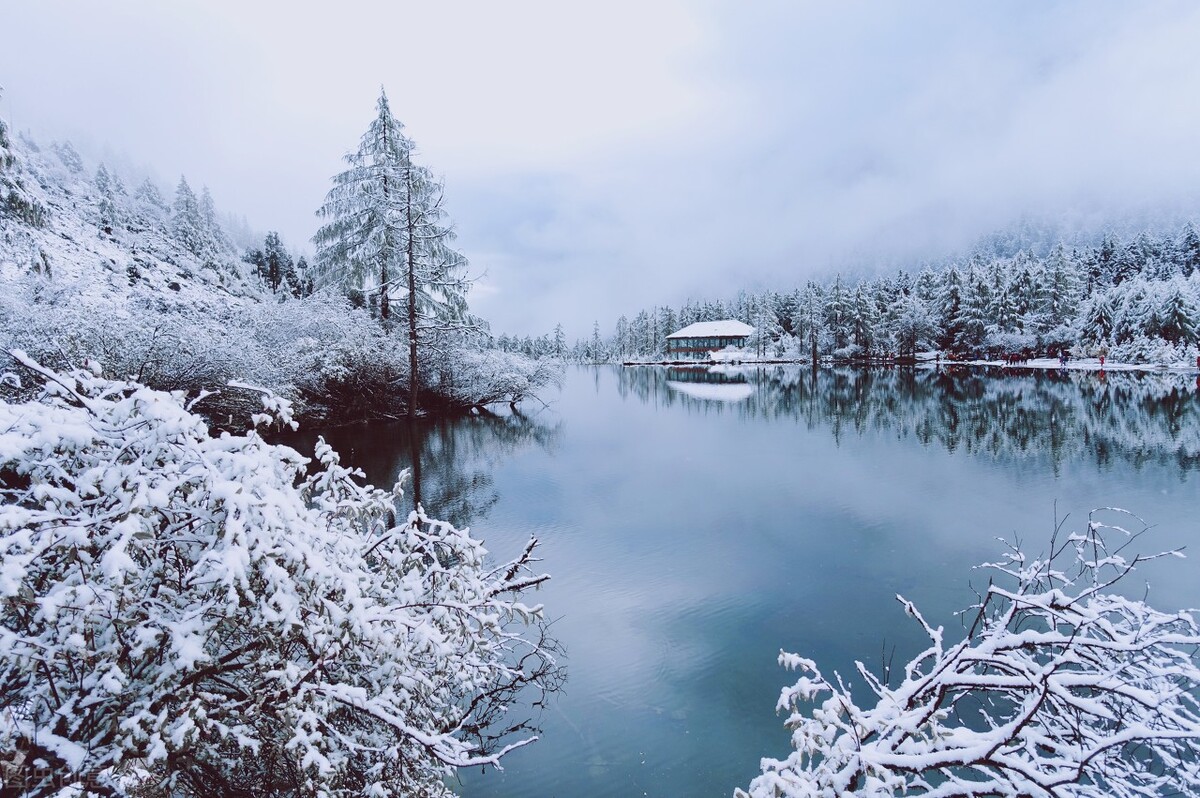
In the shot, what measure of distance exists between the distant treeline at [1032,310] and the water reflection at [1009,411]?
13729 millimetres

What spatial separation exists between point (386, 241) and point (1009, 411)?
30700mm

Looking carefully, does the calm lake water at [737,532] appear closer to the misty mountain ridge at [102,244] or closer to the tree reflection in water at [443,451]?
the tree reflection in water at [443,451]

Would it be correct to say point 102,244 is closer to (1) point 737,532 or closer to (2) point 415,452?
(2) point 415,452

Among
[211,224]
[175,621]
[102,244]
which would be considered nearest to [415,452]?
[175,621]

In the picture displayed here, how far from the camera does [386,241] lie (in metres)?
27.8

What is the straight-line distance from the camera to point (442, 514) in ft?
39.1

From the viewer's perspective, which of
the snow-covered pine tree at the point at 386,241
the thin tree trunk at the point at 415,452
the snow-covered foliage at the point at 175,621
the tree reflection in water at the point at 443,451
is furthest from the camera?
the snow-covered pine tree at the point at 386,241

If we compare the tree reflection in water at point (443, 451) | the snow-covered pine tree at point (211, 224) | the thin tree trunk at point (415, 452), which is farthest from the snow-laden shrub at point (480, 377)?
the snow-covered pine tree at point (211, 224)

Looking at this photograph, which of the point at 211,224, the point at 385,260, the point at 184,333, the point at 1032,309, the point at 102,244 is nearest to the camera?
the point at 184,333

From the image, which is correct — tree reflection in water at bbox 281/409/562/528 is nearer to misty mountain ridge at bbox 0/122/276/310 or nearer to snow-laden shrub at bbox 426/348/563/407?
snow-laden shrub at bbox 426/348/563/407

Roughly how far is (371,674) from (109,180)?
104915mm

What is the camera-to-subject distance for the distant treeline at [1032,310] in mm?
55281

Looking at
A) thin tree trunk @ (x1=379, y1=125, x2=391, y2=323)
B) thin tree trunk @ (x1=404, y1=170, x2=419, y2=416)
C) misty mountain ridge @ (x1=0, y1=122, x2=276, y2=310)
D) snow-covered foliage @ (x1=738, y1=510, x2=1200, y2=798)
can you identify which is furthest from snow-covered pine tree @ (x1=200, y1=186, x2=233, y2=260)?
snow-covered foliage @ (x1=738, y1=510, x2=1200, y2=798)

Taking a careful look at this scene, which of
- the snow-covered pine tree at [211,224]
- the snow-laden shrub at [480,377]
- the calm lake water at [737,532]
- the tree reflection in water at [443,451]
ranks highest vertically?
the snow-covered pine tree at [211,224]
